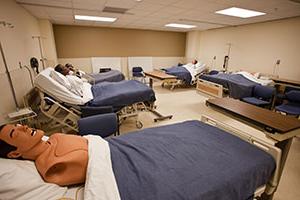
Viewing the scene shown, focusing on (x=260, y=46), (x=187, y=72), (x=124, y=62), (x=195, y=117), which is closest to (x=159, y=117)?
(x=195, y=117)

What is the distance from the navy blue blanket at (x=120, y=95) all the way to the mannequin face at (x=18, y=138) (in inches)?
62.6

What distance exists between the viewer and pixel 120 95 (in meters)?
2.90

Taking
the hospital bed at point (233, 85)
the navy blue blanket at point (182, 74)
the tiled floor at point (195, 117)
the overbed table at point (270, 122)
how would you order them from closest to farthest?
the overbed table at point (270, 122) < the tiled floor at point (195, 117) < the hospital bed at point (233, 85) < the navy blue blanket at point (182, 74)

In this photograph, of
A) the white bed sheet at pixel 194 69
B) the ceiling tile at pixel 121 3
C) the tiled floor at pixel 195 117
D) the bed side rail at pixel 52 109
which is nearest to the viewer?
the tiled floor at pixel 195 117

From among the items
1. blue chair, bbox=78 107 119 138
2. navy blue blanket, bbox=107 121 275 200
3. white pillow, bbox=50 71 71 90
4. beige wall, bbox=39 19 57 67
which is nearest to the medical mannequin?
navy blue blanket, bbox=107 121 275 200

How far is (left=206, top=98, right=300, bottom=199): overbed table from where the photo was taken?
60.7 inches

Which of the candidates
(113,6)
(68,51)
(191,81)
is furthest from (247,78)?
(68,51)

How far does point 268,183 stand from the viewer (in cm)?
143

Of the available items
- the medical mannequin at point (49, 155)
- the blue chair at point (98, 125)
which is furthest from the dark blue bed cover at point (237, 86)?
the medical mannequin at point (49, 155)

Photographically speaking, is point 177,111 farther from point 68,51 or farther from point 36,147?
point 68,51

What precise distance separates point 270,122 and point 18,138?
220cm

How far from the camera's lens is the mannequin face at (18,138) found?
112cm

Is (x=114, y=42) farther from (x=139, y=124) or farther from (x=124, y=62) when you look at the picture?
(x=139, y=124)

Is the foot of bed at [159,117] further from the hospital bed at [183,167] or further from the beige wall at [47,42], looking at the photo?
the beige wall at [47,42]
